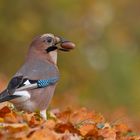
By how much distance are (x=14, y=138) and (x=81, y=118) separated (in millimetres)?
2436

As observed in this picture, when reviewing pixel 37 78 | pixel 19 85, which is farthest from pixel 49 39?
pixel 19 85

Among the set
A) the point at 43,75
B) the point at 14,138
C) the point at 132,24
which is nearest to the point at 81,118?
the point at 43,75

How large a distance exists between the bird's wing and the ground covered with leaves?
99 centimetres

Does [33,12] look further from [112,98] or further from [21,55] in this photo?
[112,98]

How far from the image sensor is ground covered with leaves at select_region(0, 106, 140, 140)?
281 inches

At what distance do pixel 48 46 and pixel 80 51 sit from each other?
1141 centimetres

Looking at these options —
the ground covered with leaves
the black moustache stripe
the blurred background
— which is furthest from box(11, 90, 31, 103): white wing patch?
the blurred background

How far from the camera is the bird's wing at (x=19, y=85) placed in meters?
10.2

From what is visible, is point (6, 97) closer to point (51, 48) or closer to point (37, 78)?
point (37, 78)

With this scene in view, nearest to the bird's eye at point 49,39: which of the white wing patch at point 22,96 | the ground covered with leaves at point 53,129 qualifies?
the white wing patch at point 22,96

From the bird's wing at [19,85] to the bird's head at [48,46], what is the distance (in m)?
0.83

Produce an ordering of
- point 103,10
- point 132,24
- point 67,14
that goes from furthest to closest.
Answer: point 132,24, point 103,10, point 67,14

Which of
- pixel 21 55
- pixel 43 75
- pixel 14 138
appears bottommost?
pixel 14 138

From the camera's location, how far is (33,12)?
75.8 ft
